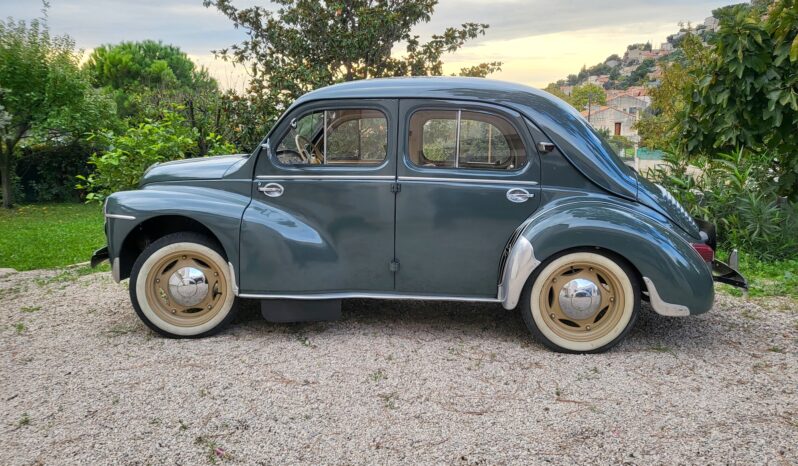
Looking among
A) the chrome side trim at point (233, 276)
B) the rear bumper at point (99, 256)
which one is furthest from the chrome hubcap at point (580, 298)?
the rear bumper at point (99, 256)

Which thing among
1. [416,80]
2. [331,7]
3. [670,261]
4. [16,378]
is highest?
[331,7]

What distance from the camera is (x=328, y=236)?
4562 mm

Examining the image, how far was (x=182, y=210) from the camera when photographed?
458 centimetres

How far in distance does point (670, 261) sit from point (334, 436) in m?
2.47

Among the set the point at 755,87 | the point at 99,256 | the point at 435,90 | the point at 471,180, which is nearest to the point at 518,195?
the point at 471,180

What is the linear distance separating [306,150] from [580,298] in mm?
2237

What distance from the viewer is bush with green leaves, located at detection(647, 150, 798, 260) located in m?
7.32

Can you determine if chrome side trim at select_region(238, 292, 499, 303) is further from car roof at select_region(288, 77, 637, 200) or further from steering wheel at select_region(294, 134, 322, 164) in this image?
car roof at select_region(288, 77, 637, 200)

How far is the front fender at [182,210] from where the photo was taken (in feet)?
14.9

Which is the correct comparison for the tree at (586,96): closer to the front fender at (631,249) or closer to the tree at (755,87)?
the tree at (755,87)

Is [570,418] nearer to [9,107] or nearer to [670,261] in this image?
[670,261]

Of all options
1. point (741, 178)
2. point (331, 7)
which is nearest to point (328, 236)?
point (741, 178)

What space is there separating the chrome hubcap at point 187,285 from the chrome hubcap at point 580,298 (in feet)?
8.41

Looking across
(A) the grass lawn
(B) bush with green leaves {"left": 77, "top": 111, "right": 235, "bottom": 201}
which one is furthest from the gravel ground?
(B) bush with green leaves {"left": 77, "top": 111, "right": 235, "bottom": 201}
